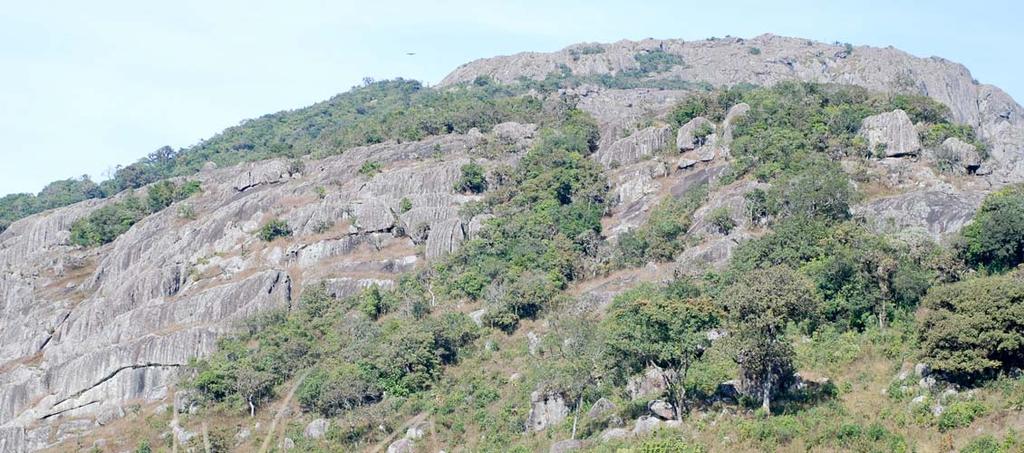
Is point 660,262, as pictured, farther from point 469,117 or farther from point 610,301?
point 469,117

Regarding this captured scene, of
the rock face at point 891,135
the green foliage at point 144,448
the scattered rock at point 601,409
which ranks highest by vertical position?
the rock face at point 891,135

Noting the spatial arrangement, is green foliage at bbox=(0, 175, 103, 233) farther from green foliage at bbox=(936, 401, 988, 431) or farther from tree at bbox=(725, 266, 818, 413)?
green foliage at bbox=(936, 401, 988, 431)

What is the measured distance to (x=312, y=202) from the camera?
86.9 m

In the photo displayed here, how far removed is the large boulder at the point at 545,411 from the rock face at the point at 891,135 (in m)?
33.0

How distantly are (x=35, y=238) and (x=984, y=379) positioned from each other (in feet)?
290

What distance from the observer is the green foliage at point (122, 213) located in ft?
312

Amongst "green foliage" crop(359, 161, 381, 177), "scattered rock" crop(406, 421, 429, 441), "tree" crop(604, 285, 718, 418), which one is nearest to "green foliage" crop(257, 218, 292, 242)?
"green foliage" crop(359, 161, 381, 177)

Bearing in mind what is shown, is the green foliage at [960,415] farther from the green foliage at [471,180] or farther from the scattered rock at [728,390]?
the green foliage at [471,180]

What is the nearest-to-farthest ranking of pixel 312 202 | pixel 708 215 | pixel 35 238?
1. pixel 708 215
2. pixel 312 202
3. pixel 35 238

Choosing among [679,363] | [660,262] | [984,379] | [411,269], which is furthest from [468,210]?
[984,379]

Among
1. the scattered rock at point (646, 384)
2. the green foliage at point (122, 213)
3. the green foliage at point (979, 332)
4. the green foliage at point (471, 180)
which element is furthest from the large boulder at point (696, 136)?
the green foliage at point (122, 213)

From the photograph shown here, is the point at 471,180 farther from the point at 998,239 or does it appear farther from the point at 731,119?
the point at 998,239

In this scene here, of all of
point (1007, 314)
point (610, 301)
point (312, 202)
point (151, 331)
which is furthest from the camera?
point (312, 202)

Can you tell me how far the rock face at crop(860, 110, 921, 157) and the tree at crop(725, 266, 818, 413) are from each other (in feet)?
105
